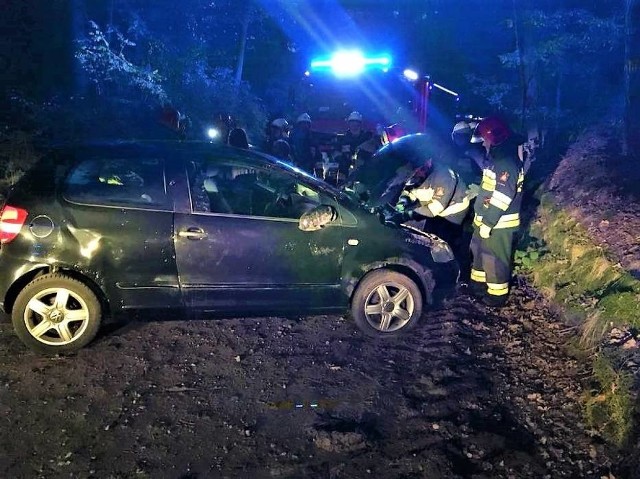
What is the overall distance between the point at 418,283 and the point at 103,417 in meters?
2.69

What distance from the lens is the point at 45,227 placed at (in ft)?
14.3

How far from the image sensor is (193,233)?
14.9 feet

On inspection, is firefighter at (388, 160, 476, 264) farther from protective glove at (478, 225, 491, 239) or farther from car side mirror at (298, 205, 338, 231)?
car side mirror at (298, 205, 338, 231)

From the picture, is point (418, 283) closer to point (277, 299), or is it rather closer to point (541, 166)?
point (277, 299)

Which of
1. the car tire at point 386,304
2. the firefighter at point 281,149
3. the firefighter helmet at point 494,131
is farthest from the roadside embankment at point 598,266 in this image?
the firefighter at point 281,149

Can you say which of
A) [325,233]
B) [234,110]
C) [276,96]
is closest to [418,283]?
[325,233]

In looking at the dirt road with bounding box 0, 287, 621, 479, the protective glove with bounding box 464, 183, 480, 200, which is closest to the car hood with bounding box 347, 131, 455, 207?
the protective glove with bounding box 464, 183, 480, 200

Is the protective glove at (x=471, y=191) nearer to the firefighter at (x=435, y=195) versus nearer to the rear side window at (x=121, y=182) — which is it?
the firefighter at (x=435, y=195)

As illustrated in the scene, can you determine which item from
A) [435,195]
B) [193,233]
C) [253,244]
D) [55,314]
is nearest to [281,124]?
[435,195]

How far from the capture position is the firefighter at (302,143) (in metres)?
9.38

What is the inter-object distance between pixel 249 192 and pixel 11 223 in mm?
1808

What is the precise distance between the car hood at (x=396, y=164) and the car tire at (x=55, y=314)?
10.2 feet

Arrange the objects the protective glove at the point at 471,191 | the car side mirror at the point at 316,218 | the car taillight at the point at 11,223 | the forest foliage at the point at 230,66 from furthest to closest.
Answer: the forest foliage at the point at 230,66
the protective glove at the point at 471,191
the car side mirror at the point at 316,218
the car taillight at the point at 11,223

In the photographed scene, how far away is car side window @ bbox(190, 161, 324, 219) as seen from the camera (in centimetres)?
462
